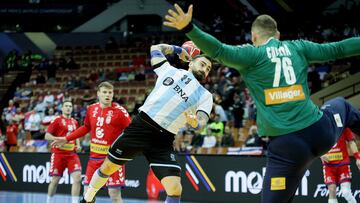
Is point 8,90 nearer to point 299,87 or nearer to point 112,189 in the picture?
point 112,189

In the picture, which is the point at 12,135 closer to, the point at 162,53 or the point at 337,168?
the point at 337,168

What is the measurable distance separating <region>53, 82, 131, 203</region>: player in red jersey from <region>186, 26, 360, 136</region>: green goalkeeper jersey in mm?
4822

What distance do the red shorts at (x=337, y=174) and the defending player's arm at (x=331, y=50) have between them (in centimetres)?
627

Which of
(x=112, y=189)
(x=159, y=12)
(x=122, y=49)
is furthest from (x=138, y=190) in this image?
(x=159, y=12)

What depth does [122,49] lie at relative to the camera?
31.4 meters

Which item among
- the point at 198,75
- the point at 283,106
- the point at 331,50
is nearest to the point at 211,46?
the point at 283,106

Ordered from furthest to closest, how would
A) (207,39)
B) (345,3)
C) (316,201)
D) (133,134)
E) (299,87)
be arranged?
(345,3) → (316,201) → (133,134) → (299,87) → (207,39)

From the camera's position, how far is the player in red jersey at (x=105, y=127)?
9.78m

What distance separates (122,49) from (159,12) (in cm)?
399

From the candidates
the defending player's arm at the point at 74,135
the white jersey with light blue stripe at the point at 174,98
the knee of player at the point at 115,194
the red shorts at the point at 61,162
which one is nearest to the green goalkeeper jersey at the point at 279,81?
the white jersey with light blue stripe at the point at 174,98

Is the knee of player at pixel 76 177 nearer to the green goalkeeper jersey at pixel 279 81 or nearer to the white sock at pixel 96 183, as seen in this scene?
the white sock at pixel 96 183

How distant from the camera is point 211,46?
4824 millimetres

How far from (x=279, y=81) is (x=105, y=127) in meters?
5.15

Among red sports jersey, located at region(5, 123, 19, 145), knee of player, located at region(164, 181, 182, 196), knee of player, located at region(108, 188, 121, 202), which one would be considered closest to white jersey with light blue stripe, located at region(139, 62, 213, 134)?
knee of player, located at region(164, 181, 182, 196)
